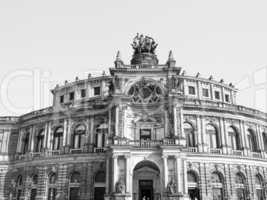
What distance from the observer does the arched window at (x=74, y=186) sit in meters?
41.1

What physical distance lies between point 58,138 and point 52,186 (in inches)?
269

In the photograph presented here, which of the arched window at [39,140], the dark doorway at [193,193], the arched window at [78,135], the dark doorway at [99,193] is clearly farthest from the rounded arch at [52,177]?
the dark doorway at [193,193]

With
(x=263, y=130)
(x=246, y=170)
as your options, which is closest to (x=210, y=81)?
(x=263, y=130)

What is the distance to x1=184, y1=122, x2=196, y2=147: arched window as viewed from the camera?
41562 mm

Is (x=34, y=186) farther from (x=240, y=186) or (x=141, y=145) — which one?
(x=240, y=186)

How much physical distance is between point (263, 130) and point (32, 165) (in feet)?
113

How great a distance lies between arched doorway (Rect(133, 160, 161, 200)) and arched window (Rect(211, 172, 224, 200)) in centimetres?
766

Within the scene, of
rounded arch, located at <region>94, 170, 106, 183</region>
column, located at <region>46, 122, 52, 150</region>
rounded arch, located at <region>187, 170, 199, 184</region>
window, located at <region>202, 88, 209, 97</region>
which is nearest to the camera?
rounded arch, located at <region>187, 170, 199, 184</region>

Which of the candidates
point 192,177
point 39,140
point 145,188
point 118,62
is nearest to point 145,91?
point 118,62

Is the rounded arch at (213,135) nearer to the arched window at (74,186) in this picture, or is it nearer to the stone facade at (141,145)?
the stone facade at (141,145)

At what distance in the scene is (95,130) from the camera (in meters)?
43.5

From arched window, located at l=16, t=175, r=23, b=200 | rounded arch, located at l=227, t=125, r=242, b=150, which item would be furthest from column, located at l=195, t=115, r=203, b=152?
arched window, located at l=16, t=175, r=23, b=200

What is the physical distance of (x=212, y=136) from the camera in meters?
42.8

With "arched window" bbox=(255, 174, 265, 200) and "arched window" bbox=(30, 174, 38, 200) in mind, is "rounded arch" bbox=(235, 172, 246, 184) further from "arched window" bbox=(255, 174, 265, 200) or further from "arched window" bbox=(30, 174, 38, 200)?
"arched window" bbox=(30, 174, 38, 200)
